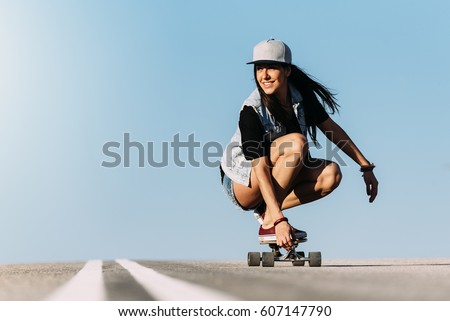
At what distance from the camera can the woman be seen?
6.84m

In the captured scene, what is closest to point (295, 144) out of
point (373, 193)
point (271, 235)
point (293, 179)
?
point (293, 179)

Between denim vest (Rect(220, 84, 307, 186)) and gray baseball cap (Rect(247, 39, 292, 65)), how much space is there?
351 millimetres

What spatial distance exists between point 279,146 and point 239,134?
22.0 inches

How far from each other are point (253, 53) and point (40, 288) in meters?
3.42

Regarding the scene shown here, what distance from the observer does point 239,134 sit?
7305mm

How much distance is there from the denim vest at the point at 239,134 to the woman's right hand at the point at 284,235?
1.04 m

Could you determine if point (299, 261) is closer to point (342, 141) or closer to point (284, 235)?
point (284, 235)

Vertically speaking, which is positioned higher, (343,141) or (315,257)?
(343,141)

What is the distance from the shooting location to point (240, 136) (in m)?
7.25

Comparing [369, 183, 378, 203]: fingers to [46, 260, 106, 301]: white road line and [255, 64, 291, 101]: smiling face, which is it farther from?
[46, 260, 106, 301]: white road line

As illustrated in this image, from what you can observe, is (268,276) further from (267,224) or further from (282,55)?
(282,55)

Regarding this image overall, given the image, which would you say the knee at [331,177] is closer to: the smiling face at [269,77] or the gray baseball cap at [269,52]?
the smiling face at [269,77]
